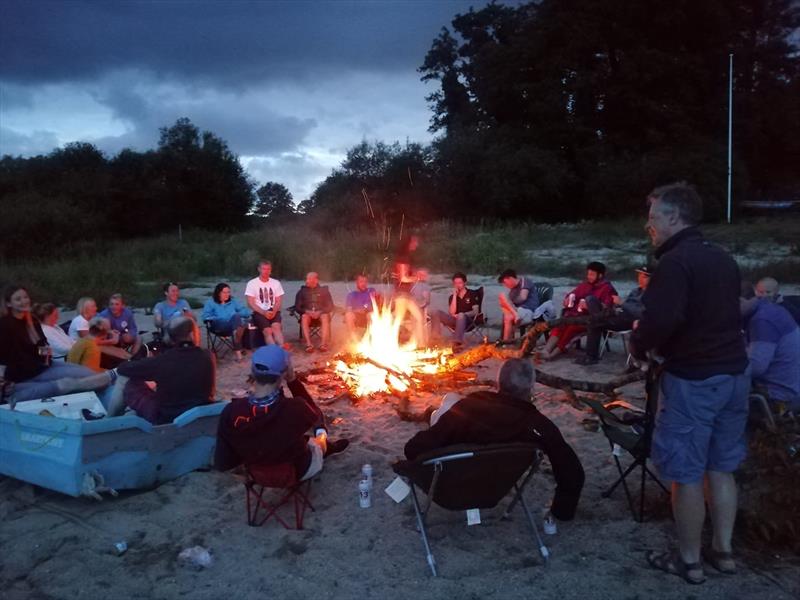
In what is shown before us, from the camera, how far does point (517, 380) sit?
3.46m

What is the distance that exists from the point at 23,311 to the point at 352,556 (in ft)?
12.4

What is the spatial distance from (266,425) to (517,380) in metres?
1.35

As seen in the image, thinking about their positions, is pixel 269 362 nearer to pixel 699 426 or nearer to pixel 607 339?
pixel 699 426

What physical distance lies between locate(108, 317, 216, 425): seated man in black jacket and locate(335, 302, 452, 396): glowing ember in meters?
2.06

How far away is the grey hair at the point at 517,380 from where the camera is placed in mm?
3457

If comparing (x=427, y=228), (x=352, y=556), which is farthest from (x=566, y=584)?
(x=427, y=228)

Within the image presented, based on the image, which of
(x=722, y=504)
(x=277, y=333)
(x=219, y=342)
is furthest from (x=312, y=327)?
(x=722, y=504)

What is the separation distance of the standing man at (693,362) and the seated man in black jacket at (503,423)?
51cm

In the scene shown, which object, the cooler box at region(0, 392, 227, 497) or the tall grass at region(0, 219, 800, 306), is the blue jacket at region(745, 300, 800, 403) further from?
the tall grass at region(0, 219, 800, 306)

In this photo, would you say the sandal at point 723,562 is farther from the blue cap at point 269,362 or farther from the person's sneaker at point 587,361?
the person's sneaker at point 587,361

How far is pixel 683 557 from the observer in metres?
3.19

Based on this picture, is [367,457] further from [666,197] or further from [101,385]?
[666,197]

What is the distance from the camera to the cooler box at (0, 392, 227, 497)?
159 inches

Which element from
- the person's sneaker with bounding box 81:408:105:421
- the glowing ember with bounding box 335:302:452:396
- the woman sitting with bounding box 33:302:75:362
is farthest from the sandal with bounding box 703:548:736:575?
the woman sitting with bounding box 33:302:75:362
